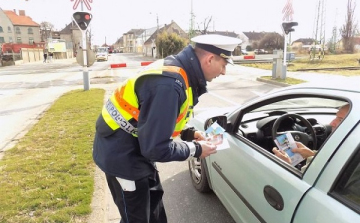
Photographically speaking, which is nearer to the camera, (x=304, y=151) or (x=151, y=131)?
(x=151, y=131)

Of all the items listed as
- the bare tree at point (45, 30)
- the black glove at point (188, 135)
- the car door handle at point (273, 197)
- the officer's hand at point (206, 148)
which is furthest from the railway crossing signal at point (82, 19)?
the bare tree at point (45, 30)

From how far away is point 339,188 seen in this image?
145 centimetres

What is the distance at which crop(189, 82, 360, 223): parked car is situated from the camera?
143cm

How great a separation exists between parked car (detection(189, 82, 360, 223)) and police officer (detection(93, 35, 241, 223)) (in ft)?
1.49

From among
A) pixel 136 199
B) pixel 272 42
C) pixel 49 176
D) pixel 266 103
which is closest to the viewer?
pixel 136 199

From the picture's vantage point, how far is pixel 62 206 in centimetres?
309

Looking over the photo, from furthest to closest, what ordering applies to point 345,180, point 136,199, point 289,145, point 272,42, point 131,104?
point 272,42
point 289,145
point 136,199
point 131,104
point 345,180

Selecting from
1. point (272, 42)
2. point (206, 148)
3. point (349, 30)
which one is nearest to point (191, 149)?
point (206, 148)

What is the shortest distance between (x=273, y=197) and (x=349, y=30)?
43.1 metres

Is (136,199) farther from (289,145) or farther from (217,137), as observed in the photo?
(289,145)

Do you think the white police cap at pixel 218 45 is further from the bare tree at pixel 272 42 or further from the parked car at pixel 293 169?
the bare tree at pixel 272 42

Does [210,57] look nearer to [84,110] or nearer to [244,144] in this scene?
[244,144]

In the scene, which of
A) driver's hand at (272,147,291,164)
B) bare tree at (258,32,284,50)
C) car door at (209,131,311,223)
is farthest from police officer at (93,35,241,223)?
bare tree at (258,32,284,50)

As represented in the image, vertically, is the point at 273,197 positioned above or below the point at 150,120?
below
